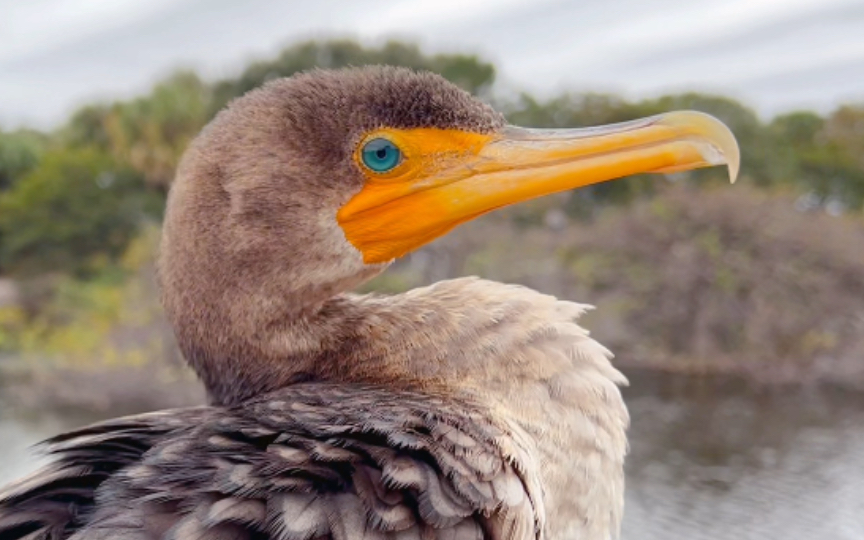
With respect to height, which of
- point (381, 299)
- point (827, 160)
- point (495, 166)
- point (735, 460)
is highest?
point (495, 166)

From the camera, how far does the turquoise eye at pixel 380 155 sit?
1.46m

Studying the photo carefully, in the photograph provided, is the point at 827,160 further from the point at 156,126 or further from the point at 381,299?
the point at 381,299

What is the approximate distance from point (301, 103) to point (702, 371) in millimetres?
11809

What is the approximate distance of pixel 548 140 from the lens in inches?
58.4

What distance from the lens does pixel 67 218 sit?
1698cm

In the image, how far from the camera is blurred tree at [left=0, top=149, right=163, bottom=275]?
16672mm

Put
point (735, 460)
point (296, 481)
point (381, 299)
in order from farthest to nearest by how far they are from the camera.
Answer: point (735, 460) → point (381, 299) → point (296, 481)

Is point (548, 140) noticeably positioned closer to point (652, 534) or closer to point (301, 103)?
point (301, 103)

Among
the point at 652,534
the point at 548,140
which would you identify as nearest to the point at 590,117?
the point at 652,534

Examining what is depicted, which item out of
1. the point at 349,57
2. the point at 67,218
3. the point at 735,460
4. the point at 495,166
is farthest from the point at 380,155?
the point at 67,218

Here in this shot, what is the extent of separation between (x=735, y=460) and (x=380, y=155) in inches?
397

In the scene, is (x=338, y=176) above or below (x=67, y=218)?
above

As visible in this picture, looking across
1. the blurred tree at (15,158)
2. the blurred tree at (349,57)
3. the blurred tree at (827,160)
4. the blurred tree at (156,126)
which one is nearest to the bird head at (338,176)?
the blurred tree at (349,57)

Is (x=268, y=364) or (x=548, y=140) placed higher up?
(x=548, y=140)
